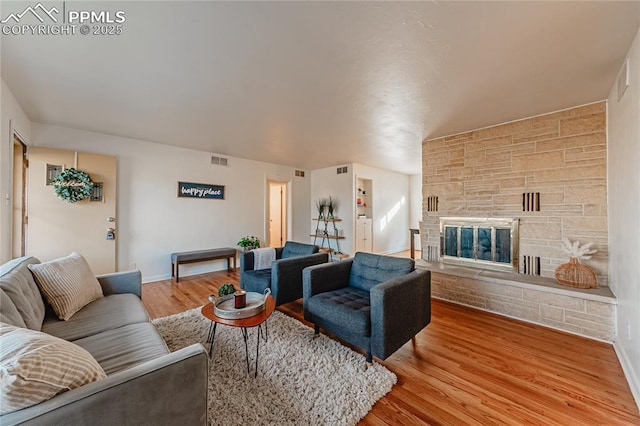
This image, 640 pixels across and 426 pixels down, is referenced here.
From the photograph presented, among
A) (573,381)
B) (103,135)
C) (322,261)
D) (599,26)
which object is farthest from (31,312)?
(599,26)

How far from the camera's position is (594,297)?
2.43 m

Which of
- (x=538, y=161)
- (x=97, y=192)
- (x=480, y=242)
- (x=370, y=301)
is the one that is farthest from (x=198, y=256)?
(x=538, y=161)

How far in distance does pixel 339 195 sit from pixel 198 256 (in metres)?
3.45

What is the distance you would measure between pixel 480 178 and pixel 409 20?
266 centimetres

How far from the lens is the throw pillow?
75cm

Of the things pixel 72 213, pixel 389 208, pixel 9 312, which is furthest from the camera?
pixel 389 208

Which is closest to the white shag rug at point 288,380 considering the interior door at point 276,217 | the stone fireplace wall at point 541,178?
the stone fireplace wall at point 541,178

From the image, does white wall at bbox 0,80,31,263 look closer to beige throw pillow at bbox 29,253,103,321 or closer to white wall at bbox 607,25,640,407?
beige throw pillow at bbox 29,253,103,321

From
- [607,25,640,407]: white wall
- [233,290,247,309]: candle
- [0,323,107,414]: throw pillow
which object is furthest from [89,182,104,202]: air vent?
[607,25,640,407]: white wall

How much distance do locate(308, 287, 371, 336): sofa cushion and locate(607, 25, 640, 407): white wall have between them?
1.82 meters

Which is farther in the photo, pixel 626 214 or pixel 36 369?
pixel 626 214

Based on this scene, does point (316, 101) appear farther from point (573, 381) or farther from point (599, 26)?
point (573, 381)

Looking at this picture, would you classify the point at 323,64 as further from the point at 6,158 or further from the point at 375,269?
the point at 6,158

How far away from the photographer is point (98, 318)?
1822 mm
